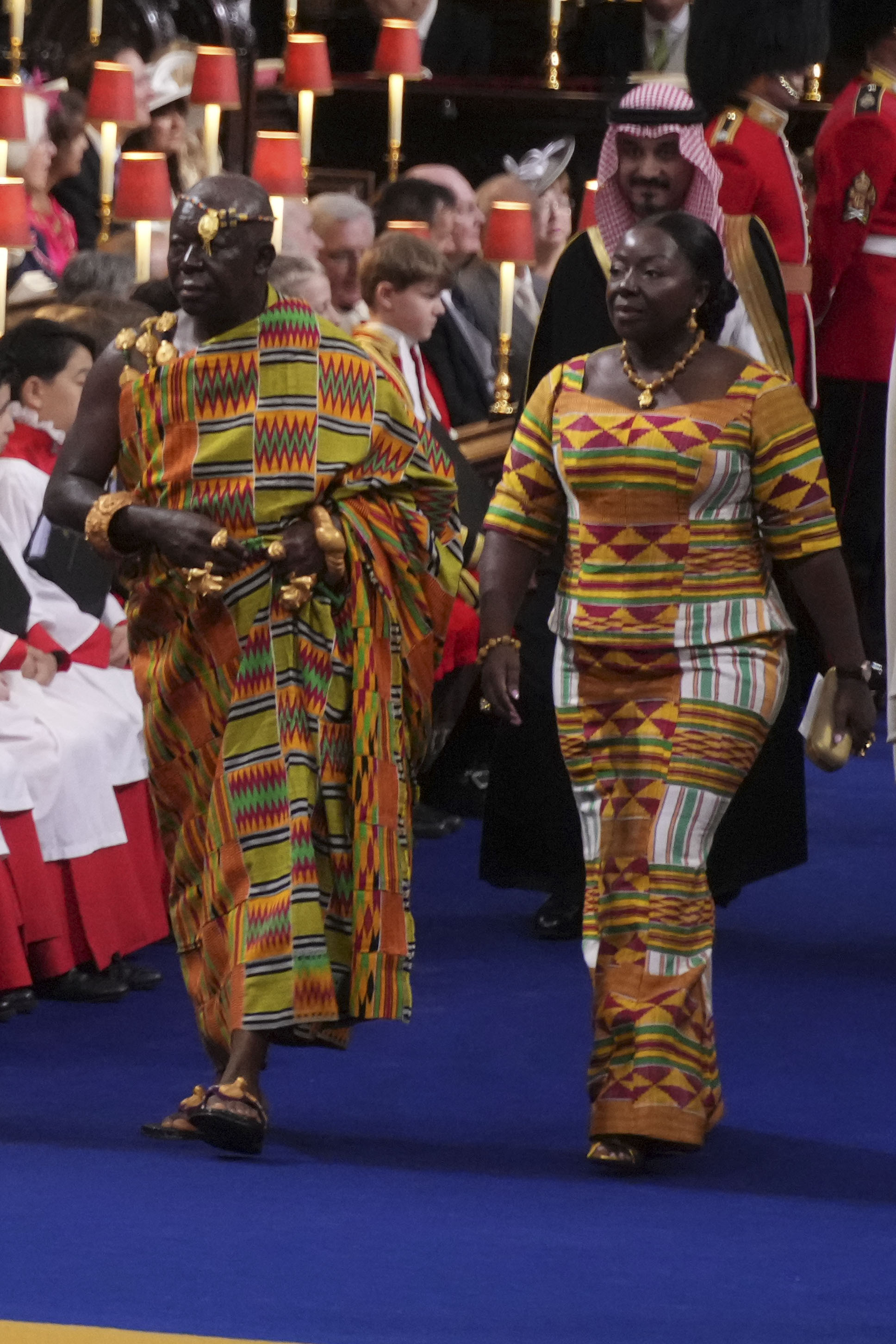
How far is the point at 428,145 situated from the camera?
478 inches

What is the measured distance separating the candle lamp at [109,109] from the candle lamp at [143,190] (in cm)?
62

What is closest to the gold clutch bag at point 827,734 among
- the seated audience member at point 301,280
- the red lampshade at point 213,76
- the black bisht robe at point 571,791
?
the black bisht robe at point 571,791

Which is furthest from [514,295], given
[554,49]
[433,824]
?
[433,824]

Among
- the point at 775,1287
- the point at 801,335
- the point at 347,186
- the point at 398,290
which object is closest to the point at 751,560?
the point at 775,1287

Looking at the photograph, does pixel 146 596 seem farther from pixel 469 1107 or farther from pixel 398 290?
pixel 398 290

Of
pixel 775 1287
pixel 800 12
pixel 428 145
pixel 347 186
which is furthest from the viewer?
pixel 428 145

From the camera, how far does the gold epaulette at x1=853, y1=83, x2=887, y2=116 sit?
936 centimetres

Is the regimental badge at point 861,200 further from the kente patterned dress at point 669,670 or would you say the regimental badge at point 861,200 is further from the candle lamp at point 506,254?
the kente patterned dress at point 669,670

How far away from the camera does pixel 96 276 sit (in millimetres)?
7566

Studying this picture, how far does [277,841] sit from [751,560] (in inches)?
37.9

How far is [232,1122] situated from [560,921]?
2300 millimetres

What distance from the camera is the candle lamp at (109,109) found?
8.96m

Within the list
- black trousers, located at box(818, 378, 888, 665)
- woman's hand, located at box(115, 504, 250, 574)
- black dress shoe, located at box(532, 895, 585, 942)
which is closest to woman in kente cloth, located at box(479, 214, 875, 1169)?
woman's hand, located at box(115, 504, 250, 574)

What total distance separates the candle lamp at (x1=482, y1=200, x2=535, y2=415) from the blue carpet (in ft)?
7.83
